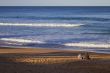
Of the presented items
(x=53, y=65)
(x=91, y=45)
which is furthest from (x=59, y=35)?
(x=53, y=65)

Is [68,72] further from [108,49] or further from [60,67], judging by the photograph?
[108,49]

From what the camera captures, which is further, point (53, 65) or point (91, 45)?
point (91, 45)

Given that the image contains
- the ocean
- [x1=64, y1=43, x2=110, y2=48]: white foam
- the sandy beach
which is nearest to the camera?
the sandy beach

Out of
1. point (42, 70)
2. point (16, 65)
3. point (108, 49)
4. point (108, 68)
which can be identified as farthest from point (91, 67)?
point (108, 49)

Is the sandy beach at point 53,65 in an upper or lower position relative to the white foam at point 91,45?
lower

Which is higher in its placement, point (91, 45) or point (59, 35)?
point (59, 35)

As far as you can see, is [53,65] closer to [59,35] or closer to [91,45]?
[91,45]

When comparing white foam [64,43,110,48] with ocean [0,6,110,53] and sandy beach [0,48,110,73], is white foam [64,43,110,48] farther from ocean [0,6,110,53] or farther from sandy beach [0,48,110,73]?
sandy beach [0,48,110,73]

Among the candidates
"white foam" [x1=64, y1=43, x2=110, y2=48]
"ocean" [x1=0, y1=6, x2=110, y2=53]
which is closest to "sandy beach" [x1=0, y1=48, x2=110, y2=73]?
"ocean" [x1=0, y1=6, x2=110, y2=53]

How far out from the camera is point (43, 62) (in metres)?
11.6

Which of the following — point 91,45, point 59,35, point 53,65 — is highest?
point 59,35

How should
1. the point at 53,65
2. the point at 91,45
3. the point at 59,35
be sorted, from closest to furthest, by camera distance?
the point at 53,65 → the point at 91,45 → the point at 59,35

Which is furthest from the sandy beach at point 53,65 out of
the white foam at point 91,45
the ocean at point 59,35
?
the white foam at point 91,45

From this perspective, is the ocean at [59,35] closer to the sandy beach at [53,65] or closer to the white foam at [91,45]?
the white foam at [91,45]
